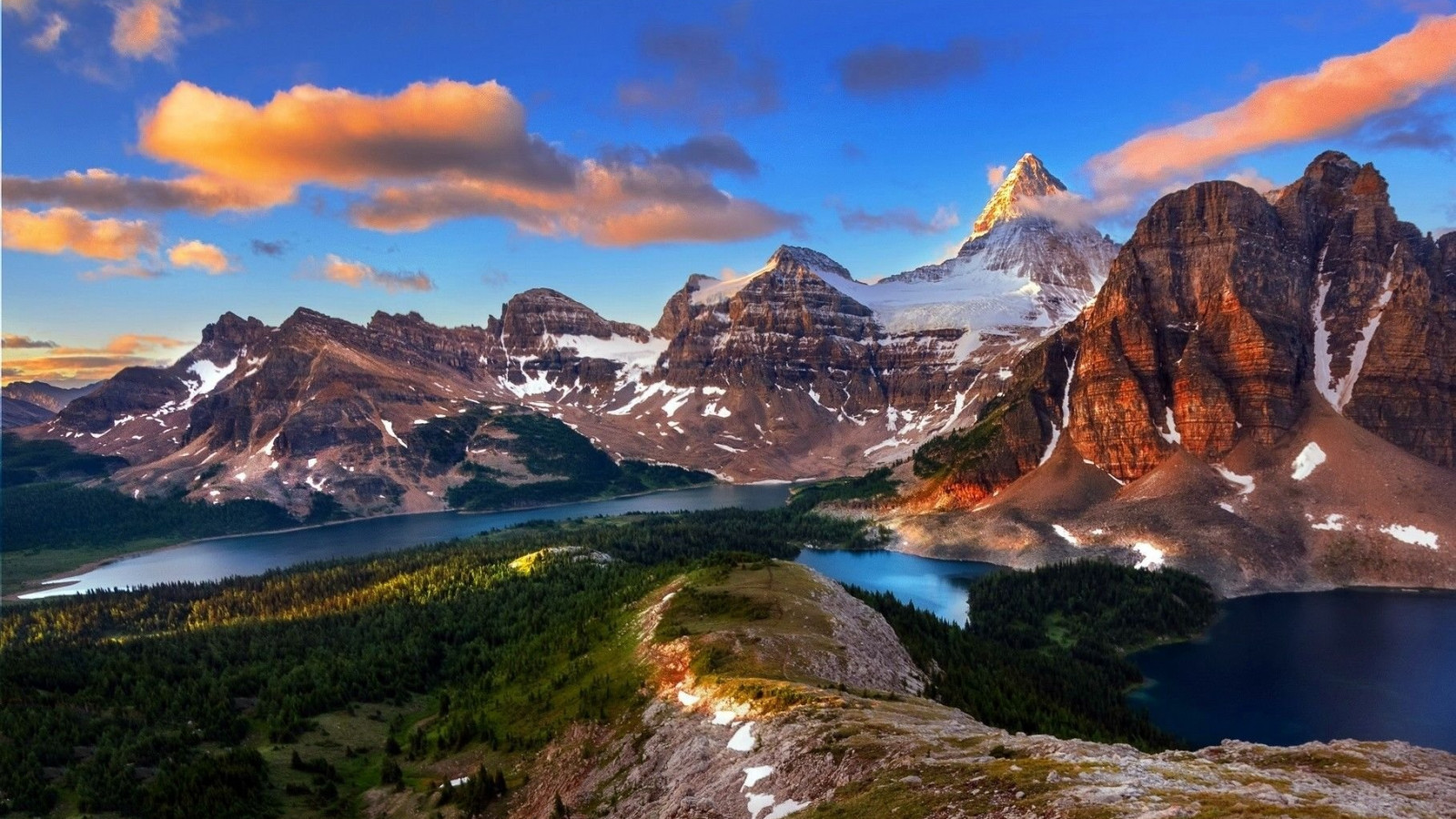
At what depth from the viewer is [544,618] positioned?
4828 inches

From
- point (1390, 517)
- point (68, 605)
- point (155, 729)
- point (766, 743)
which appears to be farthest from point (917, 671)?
point (68, 605)

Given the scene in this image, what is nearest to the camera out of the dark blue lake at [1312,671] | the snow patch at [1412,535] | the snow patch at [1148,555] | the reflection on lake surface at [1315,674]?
the reflection on lake surface at [1315,674]

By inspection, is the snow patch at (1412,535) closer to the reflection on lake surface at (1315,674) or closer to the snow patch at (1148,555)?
the reflection on lake surface at (1315,674)

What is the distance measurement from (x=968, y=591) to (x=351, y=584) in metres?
132

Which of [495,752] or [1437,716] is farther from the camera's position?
[1437,716]

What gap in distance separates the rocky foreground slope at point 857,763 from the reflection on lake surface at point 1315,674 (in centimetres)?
5218

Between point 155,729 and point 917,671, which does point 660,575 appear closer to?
point 917,671

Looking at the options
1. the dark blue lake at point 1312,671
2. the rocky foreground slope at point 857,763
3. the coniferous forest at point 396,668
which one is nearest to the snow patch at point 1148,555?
the coniferous forest at point 396,668

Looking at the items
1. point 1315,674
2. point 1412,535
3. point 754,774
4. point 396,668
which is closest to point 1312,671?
point 1315,674

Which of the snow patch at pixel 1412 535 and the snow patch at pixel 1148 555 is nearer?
the snow patch at pixel 1412 535

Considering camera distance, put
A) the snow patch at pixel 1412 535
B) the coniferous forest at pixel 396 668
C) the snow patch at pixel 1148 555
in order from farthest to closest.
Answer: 1. the snow patch at pixel 1148 555
2. the snow patch at pixel 1412 535
3. the coniferous forest at pixel 396 668

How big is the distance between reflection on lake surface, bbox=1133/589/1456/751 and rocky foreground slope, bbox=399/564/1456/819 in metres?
52.2

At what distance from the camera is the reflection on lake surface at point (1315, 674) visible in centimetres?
10112

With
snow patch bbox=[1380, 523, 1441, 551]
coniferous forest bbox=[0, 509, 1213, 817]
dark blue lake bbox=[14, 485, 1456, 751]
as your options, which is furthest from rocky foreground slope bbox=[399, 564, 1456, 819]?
snow patch bbox=[1380, 523, 1441, 551]
